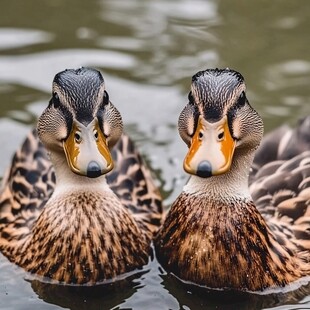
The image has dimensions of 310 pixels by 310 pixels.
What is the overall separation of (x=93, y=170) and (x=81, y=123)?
0.95 ft

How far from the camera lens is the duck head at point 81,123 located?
6008mm

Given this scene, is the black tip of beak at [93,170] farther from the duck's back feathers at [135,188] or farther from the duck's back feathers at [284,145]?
the duck's back feathers at [284,145]

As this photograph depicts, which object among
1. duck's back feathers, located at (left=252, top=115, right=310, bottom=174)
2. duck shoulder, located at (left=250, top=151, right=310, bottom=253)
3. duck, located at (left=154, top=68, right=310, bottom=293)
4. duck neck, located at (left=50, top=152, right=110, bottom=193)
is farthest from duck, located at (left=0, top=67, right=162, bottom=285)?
duck's back feathers, located at (left=252, top=115, right=310, bottom=174)

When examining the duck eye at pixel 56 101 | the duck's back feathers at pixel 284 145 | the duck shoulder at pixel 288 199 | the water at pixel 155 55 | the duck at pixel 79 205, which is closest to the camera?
the duck at pixel 79 205

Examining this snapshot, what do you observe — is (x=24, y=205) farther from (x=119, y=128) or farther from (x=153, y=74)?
(x=153, y=74)

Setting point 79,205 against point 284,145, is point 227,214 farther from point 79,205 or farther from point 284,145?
point 284,145

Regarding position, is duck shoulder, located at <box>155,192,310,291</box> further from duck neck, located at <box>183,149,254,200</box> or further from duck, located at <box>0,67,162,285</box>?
duck, located at <box>0,67,162,285</box>

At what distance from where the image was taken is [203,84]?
240 inches

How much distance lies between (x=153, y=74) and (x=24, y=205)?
8.32ft

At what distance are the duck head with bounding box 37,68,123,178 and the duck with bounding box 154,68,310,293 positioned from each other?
0.40m

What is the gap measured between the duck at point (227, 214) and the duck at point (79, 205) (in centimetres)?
28

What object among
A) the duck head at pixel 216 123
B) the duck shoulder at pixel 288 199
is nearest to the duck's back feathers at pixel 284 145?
the duck shoulder at pixel 288 199

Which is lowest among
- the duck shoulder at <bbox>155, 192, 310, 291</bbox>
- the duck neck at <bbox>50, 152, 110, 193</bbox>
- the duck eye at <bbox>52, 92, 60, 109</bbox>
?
the duck shoulder at <bbox>155, 192, 310, 291</bbox>

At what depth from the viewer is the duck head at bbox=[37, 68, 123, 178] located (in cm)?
601
